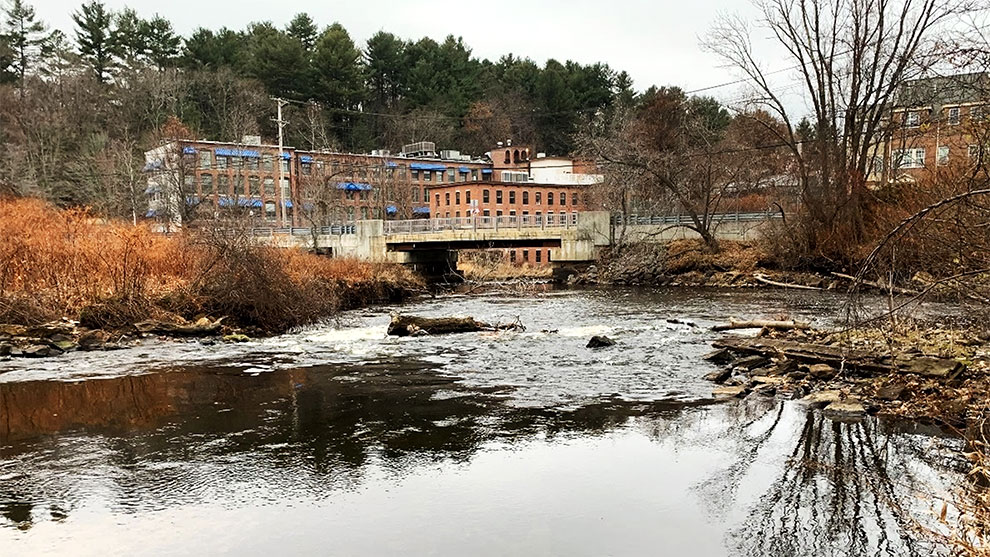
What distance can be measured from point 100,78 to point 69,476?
76154mm

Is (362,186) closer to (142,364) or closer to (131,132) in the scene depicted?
(131,132)

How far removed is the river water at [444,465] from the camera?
7.49m

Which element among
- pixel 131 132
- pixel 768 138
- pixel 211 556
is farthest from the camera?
pixel 131 132

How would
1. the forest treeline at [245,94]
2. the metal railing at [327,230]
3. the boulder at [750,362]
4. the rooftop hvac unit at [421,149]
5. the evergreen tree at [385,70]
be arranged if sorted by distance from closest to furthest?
the boulder at [750,362] → the metal railing at [327,230] → the forest treeline at [245,94] → the rooftop hvac unit at [421,149] → the evergreen tree at [385,70]

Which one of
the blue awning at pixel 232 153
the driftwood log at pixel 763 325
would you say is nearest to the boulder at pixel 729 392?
the driftwood log at pixel 763 325

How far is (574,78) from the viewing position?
311 feet

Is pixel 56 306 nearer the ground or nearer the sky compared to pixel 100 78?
nearer the ground

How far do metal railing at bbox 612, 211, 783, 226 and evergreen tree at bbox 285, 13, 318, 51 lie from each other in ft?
166

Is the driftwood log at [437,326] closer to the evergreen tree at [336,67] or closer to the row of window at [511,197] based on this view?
the row of window at [511,197]

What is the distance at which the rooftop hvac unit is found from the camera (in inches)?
3428

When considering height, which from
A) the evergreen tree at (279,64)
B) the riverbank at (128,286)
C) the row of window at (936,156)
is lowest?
the riverbank at (128,286)

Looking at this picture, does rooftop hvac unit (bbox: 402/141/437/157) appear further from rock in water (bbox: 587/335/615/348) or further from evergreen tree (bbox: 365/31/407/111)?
rock in water (bbox: 587/335/615/348)

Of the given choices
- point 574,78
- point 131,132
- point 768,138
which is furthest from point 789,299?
point 574,78

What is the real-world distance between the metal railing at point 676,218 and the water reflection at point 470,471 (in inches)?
1441
